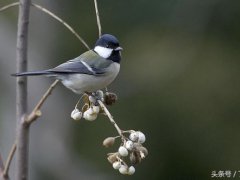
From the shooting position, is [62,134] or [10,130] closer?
[10,130]

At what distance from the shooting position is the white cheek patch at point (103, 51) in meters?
2.58

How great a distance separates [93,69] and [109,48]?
0.13 metres

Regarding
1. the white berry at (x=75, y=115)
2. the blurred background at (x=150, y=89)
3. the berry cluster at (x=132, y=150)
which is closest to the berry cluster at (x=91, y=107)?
the white berry at (x=75, y=115)

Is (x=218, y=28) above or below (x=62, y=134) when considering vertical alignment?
above

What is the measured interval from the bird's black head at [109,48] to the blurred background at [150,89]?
111 inches

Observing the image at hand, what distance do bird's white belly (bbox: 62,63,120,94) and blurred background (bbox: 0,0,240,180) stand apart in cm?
293

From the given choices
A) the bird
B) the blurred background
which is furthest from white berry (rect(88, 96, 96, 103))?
the blurred background

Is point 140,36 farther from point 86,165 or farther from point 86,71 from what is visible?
point 86,71

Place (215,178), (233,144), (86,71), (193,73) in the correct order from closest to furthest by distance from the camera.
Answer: (86,71), (215,178), (233,144), (193,73)

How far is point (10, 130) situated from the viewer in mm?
5410

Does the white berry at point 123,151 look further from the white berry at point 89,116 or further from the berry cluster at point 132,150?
the white berry at point 89,116

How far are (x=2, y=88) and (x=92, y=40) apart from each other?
3.52 ft

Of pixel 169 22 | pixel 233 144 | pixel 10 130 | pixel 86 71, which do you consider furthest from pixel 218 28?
pixel 86 71

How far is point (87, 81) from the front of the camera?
2.52 m
